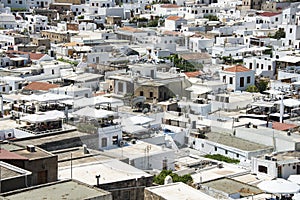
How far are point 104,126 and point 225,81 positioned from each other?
42.0 feet

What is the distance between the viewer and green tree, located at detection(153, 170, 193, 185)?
14538 mm

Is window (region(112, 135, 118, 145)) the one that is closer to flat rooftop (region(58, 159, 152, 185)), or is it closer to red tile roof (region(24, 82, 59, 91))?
flat rooftop (region(58, 159, 152, 185))

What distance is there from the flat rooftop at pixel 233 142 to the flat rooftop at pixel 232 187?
3.79 meters

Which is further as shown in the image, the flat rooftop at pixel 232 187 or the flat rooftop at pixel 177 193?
the flat rooftop at pixel 232 187

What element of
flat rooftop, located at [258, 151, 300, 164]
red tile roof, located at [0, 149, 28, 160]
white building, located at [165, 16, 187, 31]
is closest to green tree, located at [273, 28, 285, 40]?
white building, located at [165, 16, 187, 31]

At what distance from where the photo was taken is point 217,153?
758 inches

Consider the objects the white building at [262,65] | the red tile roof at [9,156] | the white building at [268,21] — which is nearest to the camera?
the red tile roof at [9,156]

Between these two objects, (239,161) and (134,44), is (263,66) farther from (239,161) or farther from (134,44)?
(239,161)

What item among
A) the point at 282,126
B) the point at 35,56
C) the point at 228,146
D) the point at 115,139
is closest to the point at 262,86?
the point at 282,126

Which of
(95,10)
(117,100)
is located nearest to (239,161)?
(117,100)

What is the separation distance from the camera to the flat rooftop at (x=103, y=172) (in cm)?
1272

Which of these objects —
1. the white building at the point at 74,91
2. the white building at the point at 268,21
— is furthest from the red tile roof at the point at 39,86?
the white building at the point at 268,21

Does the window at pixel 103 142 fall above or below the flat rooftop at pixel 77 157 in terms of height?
below

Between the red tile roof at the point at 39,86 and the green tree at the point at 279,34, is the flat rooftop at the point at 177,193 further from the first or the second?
the green tree at the point at 279,34
